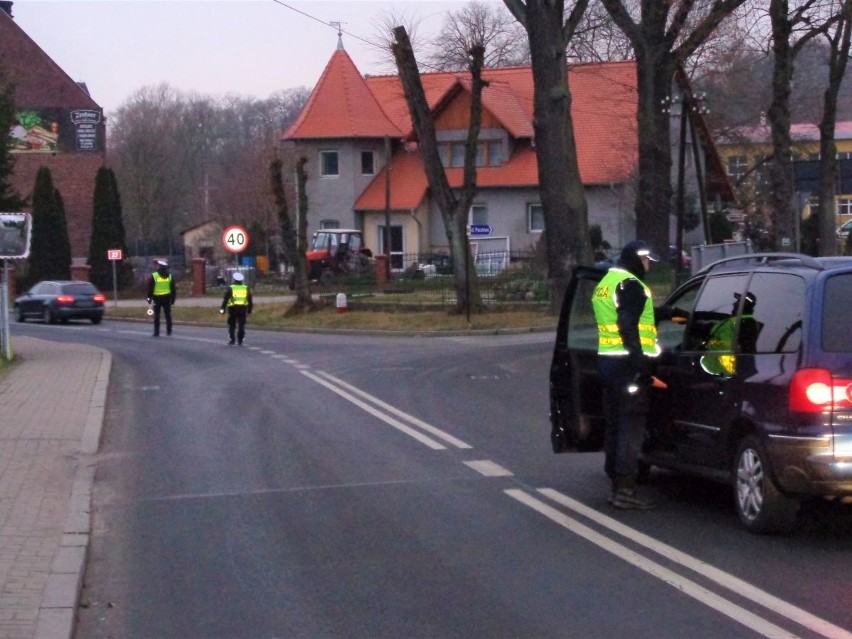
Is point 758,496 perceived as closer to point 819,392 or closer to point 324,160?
point 819,392

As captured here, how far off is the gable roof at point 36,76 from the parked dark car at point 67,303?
23.8 metres

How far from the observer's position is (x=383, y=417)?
1453 cm

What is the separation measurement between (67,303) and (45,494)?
1287 inches

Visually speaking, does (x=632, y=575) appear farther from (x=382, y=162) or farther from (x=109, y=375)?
(x=382, y=162)

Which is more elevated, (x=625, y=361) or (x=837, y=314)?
(x=837, y=314)

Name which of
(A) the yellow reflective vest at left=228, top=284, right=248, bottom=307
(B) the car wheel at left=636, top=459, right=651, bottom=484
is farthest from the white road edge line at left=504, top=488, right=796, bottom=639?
(A) the yellow reflective vest at left=228, top=284, right=248, bottom=307

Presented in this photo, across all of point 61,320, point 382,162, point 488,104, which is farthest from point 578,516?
point 382,162

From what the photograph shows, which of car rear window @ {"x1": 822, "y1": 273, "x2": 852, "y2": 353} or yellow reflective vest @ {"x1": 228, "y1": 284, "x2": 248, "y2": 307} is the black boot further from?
yellow reflective vest @ {"x1": 228, "y1": 284, "x2": 248, "y2": 307}

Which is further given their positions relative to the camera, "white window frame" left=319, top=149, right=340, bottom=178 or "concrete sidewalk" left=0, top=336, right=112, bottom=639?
"white window frame" left=319, top=149, right=340, bottom=178

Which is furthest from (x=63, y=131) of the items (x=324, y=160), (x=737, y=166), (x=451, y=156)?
(x=737, y=166)

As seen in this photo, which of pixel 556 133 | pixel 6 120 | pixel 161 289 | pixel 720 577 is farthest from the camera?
pixel 161 289

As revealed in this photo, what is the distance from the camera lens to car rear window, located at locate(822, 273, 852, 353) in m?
7.28

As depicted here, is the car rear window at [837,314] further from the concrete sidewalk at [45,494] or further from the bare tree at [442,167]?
the bare tree at [442,167]

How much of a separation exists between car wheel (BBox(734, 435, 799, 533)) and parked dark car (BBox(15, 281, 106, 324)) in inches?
1404
